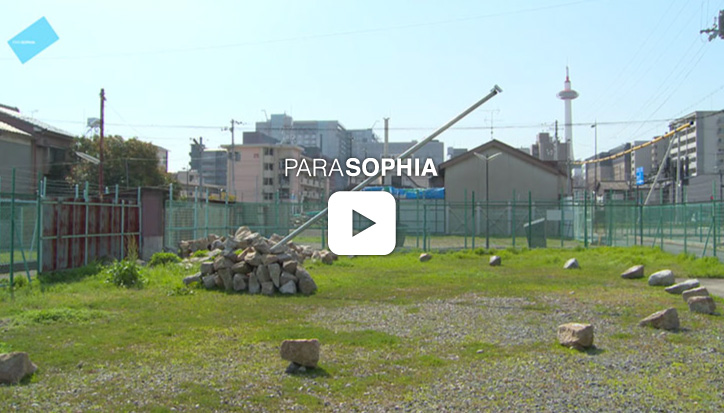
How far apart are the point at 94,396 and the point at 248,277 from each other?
24.9ft

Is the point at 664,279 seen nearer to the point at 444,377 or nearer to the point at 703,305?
the point at 703,305

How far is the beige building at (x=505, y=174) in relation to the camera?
46.5 meters

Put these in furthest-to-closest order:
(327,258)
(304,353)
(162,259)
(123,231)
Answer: (327,258)
(123,231)
(162,259)
(304,353)

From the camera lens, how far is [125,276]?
1395 centimetres

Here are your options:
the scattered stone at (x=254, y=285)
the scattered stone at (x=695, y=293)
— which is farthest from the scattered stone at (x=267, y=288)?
the scattered stone at (x=695, y=293)

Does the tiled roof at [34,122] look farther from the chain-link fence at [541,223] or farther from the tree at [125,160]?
the chain-link fence at [541,223]

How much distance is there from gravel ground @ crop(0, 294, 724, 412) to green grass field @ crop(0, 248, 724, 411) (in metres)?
0.02

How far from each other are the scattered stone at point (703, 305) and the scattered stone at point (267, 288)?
7690mm

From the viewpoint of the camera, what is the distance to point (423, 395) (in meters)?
5.86

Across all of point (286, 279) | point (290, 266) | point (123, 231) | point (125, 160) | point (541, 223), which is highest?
point (125, 160)

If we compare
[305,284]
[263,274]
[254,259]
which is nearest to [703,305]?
[305,284]

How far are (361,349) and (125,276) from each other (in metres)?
8.04

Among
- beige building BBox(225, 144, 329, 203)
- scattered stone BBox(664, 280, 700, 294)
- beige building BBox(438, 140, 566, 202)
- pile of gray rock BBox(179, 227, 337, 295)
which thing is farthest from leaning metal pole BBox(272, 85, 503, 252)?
beige building BBox(225, 144, 329, 203)

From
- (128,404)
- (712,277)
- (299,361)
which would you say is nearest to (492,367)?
(299,361)
